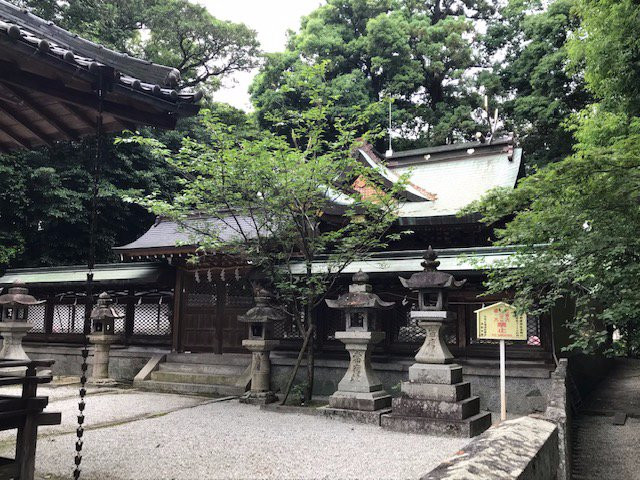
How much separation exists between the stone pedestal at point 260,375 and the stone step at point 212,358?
1.71 m

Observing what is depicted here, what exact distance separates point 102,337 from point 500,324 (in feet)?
36.2

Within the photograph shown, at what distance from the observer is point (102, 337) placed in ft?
47.6

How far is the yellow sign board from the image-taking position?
27.9 ft

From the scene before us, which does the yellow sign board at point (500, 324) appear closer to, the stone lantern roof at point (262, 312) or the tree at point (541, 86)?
the stone lantern roof at point (262, 312)

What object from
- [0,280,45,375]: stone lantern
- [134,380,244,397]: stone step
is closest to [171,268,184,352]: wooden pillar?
[134,380,244,397]: stone step

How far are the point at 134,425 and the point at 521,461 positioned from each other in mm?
7702

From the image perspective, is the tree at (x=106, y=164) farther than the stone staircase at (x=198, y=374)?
Yes

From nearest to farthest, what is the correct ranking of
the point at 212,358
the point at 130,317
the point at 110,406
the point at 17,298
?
the point at 110,406 → the point at 17,298 → the point at 212,358 → the point at 130,317

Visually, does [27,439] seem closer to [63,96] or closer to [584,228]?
[63,96]

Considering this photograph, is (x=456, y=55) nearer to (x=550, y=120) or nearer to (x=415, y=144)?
(x=415, y=144)

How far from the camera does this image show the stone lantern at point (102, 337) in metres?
14.4

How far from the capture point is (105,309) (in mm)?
14484

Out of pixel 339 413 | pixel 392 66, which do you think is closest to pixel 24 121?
pixel 339 413

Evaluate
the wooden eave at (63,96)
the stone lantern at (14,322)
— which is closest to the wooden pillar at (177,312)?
the stone lantern at (14,322)
